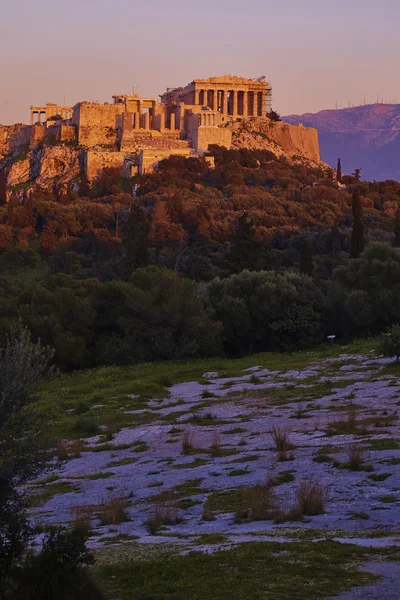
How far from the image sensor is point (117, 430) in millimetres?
24219

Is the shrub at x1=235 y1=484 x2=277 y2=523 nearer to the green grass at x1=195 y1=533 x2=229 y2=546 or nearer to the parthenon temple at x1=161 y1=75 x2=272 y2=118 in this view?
the green grass at x1=195 y1=533 x2=229 y2=546

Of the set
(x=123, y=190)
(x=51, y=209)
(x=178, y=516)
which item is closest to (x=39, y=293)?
(x=178, y=516)

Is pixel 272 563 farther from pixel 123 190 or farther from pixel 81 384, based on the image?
pixel 123 190

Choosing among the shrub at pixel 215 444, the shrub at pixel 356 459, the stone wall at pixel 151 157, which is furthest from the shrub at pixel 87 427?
the stone wall at pixel 151 157

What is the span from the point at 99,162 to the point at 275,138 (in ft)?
78.7

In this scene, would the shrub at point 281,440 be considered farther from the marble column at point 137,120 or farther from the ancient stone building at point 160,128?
the marble column at point 137,120

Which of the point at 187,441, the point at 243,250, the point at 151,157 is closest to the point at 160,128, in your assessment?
the point at 151,157

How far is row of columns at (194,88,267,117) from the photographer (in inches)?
4877

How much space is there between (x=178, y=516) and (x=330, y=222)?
69282mm

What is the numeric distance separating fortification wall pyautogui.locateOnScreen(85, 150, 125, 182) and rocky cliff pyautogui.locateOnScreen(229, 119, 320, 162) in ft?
46.7

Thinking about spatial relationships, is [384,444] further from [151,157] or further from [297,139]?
[297,139]

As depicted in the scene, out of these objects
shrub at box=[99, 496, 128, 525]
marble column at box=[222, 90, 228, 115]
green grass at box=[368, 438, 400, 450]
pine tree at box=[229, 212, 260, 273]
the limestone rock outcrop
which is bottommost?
shrub at box=[99, 496, 128, 525]

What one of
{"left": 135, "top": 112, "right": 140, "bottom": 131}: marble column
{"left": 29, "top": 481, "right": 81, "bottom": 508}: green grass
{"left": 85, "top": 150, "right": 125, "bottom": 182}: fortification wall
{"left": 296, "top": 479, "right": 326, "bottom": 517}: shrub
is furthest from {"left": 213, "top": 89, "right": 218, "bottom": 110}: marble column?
{"left": 296, "top": 479, "right": 326, "bottom": 517}: shrub

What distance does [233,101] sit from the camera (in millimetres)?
125375
